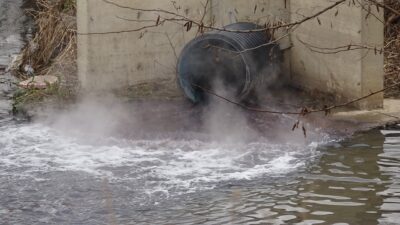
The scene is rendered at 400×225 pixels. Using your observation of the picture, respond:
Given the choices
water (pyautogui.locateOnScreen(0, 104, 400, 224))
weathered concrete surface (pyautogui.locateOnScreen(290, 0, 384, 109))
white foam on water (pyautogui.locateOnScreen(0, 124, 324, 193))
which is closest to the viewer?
water (pyautogui.locateOnScreen(0, 104, 400, 224))

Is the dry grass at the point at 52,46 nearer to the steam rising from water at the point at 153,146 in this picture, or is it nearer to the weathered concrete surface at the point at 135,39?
the weathered concrete surface at the point at 135,39

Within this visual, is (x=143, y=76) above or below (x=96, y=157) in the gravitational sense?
above

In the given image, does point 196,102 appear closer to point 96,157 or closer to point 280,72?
point 280,72

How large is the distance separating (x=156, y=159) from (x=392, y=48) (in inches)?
184

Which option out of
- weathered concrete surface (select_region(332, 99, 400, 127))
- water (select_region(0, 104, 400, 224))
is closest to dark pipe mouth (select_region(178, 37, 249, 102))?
water (select_region(0, 104, 400, 224))

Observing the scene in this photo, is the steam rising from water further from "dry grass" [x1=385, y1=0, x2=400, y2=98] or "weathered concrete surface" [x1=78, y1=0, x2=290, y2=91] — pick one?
"dry grass" [x1=385, y1=0, x2=400, y2=98]

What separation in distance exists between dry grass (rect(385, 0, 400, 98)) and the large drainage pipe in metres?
1.54

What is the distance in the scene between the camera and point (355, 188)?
7.30 meters

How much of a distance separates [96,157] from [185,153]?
3.12ft

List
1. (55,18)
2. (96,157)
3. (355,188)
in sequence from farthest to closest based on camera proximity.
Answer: (55,18) → (96,157) → (355,188)

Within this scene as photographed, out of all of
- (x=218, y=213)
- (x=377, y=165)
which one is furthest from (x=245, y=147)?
(x=218, y=213)

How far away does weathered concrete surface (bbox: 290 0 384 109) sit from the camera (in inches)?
381

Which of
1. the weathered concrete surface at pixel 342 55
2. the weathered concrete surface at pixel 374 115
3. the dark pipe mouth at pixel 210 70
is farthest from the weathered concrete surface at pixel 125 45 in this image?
the weathered concrete surface at pixel 374 115

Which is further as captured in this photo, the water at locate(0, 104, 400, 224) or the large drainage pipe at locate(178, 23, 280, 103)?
the large drainage pipe at locate(178, 23, 280, 103)
